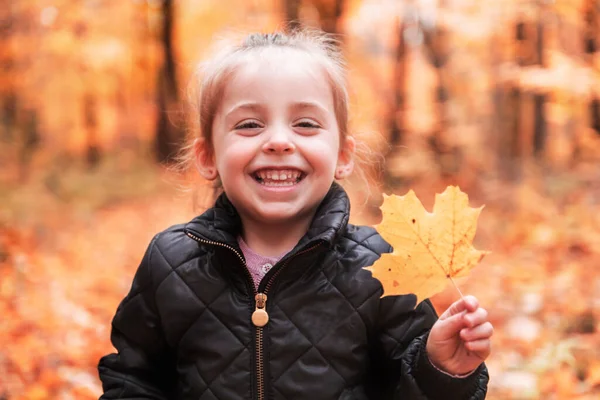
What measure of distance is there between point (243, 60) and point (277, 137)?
277mm

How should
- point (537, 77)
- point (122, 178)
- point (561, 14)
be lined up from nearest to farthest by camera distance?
point (537, 77) → point (561, 14) → point (122, 178)

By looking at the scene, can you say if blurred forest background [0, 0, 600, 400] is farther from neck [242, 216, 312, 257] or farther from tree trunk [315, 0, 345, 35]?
neck [242, 216, 312, 257]

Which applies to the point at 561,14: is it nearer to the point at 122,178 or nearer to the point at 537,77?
the point at 537,77

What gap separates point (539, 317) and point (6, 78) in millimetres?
10156

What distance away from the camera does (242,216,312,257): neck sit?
1734mm

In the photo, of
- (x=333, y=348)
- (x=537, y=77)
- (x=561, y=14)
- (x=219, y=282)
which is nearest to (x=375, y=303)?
(x=333, y=348)

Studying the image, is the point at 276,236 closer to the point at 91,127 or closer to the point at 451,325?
the point at 451,325

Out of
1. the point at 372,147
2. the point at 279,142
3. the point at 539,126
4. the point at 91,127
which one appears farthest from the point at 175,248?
the point at 91,127

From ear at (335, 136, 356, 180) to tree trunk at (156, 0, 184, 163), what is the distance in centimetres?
905

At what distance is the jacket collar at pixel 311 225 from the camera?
158cm

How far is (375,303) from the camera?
1.60 m

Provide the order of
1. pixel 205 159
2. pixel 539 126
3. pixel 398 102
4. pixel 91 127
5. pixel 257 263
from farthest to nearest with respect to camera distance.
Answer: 1. pixel 91 127
2. pixel 539 126
3. pixel 398 102
4. pixel 205 159
5. pixel 257 263

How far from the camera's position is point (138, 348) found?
1.76 metres

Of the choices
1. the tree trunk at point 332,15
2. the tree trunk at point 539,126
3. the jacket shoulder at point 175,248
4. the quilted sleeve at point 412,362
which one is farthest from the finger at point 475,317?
the tree trunk at point 539,126
